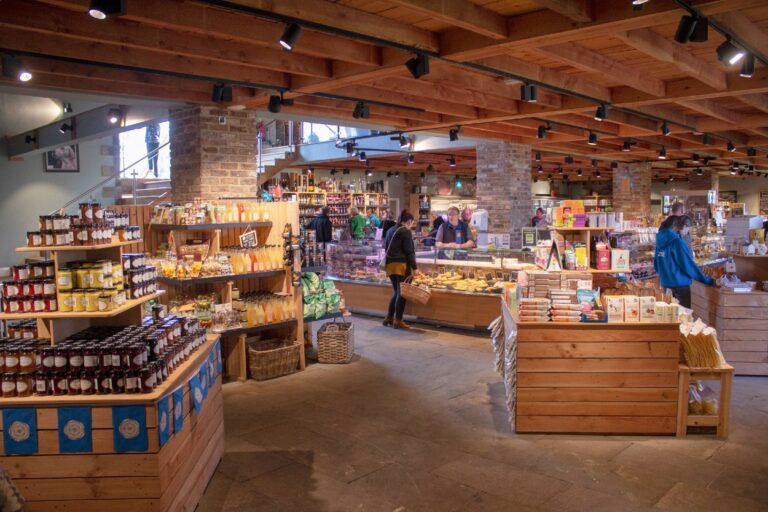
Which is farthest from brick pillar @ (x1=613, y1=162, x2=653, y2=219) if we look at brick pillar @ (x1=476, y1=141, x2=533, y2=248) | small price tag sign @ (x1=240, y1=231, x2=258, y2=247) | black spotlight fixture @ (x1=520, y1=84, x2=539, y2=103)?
small price tag sign @ (x1=240, y1=231, x2=258, y2=247)

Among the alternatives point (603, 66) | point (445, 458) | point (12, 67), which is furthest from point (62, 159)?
point (445, 458)

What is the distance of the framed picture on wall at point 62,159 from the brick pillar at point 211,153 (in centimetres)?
772

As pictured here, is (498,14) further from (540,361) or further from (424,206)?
(424,206)

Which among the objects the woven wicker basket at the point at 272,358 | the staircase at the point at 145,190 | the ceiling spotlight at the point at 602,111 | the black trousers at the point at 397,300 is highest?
the ceiling spotlight at the point at 602,111

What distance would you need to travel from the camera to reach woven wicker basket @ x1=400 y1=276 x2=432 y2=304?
891 cm

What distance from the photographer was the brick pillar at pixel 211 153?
7.33 metres

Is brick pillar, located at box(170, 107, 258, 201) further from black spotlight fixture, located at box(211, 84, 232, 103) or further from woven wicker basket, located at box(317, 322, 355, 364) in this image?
woven wicker basket, located at box(317, 322, 355, 364)

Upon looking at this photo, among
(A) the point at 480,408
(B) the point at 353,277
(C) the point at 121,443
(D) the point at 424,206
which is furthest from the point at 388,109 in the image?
(D) the point at 424,206

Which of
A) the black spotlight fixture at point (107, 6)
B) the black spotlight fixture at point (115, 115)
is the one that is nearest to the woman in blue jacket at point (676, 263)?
the black spotlight fixture at point (107, 6)

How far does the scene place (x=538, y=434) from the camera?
4.98 meters

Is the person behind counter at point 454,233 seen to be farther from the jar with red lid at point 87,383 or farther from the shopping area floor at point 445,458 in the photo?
the jar with red lid at point 87,383

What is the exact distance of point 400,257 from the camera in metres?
9.01

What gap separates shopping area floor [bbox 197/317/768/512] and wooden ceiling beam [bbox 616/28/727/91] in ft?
10.8

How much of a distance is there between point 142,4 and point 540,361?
4032mm
